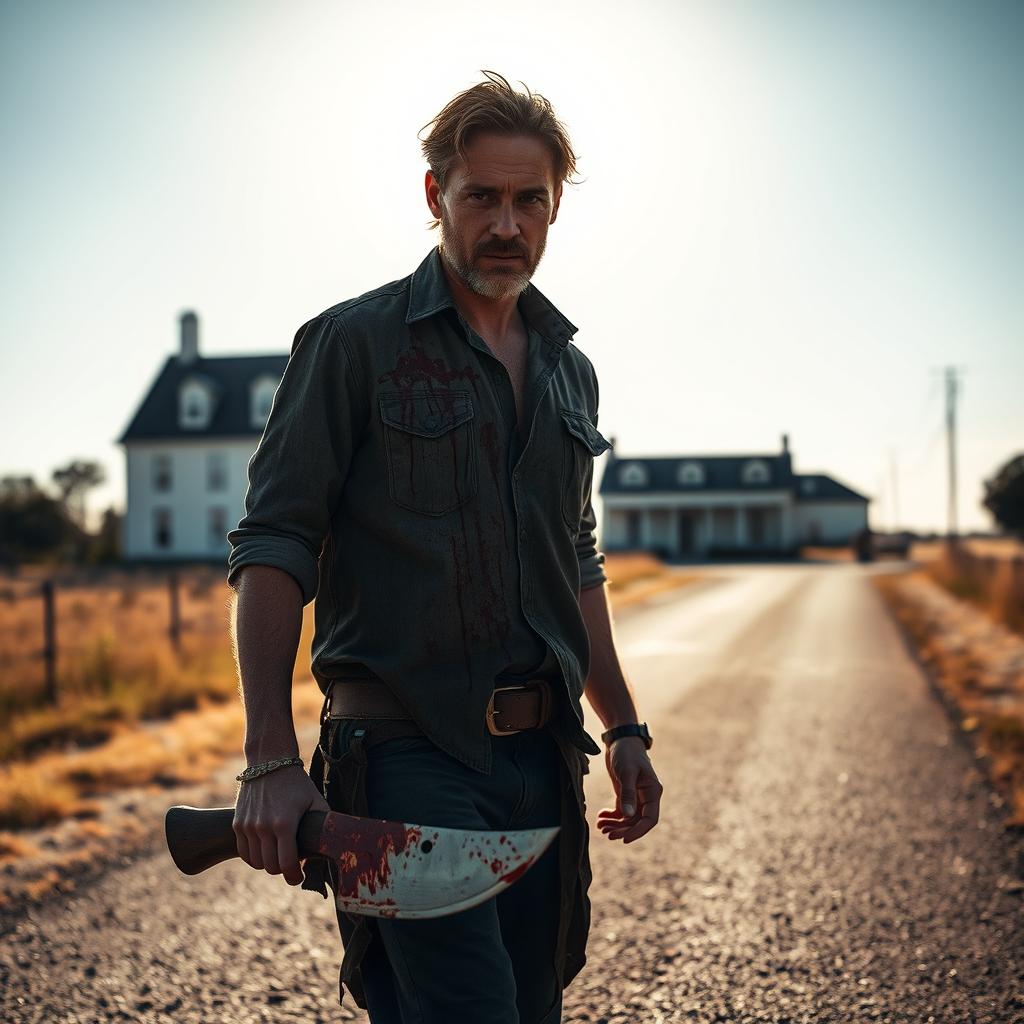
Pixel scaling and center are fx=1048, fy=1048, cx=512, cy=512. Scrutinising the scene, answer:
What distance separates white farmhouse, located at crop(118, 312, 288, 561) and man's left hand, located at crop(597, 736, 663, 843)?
39265 millimetres

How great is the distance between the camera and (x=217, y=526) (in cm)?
4116

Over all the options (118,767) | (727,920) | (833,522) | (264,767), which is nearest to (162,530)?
(118,767)

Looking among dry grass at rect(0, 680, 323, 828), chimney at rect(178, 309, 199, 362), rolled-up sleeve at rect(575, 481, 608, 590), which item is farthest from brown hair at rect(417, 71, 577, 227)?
chimney at rect(178, 309, 199, 362)

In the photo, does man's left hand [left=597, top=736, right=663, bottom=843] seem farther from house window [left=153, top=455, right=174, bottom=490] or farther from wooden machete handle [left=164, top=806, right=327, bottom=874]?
house window [left=153, top=455, right=174, bottom=490]

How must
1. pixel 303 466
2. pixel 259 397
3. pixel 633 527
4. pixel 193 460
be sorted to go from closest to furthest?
pixel 303 466, pixel 259 397, pixel 193 460, pixel 633 527

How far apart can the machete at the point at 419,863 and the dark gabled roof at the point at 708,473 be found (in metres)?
67.1

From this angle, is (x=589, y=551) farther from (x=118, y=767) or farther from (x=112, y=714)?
(x=112, y=714)

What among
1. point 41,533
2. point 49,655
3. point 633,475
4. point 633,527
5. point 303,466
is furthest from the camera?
point 633,475

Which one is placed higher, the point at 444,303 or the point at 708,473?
the point at 708,473

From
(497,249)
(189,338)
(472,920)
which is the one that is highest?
(189,338)

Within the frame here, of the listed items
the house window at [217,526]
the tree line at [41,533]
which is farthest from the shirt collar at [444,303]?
the tree line at [41,533]

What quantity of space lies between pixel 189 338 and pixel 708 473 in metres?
37.3

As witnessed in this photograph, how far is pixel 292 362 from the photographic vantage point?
2053mm

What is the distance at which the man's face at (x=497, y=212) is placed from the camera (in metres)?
2.15
